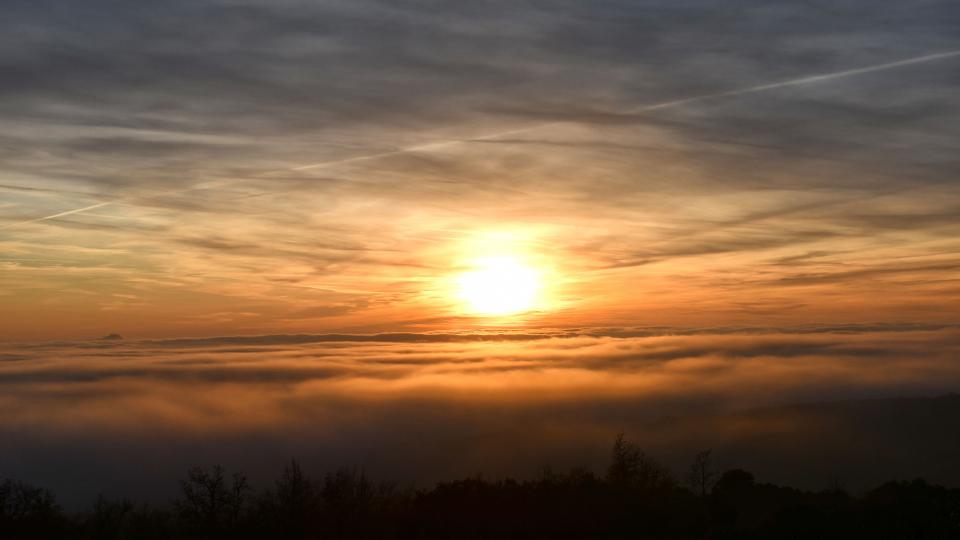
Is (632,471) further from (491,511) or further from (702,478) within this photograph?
(491,511)

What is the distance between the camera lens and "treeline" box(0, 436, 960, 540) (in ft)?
135

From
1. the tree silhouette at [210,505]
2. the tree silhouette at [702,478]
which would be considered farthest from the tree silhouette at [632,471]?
the tree silhouette at [210,505]

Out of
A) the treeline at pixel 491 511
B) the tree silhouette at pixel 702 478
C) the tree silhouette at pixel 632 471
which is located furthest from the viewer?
the tree silhouette at pixel 632 471

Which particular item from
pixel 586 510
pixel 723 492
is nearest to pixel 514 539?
pixel 586 510

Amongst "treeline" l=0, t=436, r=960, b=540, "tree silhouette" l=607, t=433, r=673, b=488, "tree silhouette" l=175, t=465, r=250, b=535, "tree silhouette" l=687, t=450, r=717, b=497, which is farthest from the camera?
"tree silhouette" l=607, t=433, r=673, b=488

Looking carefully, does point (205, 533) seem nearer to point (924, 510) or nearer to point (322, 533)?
point (322, 533)

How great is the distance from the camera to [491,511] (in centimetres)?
5291

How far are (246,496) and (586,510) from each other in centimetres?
2519

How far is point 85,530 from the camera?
53188 mm

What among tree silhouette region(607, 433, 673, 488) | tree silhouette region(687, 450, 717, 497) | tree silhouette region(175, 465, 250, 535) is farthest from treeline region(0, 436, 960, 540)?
tree silhouette region(687, 450, 717, 497)

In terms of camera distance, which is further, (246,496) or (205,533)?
(246,496)

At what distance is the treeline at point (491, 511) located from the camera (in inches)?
1615

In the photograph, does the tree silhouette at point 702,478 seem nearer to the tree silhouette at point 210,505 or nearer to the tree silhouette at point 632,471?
the tree silhouette at point 632,471

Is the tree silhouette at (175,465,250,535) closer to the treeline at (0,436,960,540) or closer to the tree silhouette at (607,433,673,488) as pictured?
the treeline at (0,436,960,540)
